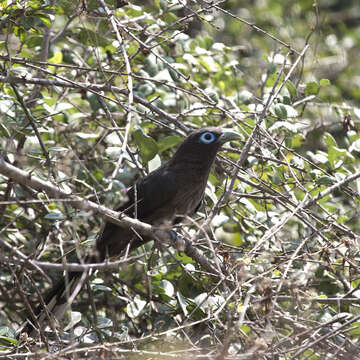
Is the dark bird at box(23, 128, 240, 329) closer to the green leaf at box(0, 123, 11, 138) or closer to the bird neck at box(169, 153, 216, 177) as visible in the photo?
the bird neck at box(169, 153, 216, 177)

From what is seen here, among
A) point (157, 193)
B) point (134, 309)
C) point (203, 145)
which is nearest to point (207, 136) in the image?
point (203, 145)

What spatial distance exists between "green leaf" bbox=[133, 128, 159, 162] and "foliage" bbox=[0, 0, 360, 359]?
1cm

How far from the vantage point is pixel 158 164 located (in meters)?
5.27

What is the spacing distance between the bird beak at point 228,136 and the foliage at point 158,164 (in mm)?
126

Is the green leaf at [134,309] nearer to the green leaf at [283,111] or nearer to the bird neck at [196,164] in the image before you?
the bird neck at [196,164]

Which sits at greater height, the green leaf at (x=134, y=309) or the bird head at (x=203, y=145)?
the bird head at (x=203, y=145)

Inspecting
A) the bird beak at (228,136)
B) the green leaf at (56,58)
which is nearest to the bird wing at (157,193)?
the bird beak at (228,136)

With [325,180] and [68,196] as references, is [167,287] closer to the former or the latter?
[325,180]

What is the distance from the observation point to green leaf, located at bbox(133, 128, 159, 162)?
183 inches

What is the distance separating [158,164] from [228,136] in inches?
26.8

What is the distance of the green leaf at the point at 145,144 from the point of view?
15.3ft

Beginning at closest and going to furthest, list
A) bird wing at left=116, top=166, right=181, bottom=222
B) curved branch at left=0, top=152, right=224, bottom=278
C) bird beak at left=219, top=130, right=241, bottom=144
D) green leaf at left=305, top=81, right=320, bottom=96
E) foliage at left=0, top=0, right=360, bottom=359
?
curved branch at left=0, top=152, right=224, bottom=278 → foliage at left=0, top=0, right=360, bottom=359 → bird beak at left=219, top=130, right=241, bottom=144 → bird wing at left=116, top=166, right=181, bottom=222 → green leaf at left=305, top=81, right=320, bottom=96

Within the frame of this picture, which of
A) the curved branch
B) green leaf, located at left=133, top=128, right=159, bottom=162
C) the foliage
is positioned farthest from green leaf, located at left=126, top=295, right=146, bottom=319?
green leaf, located at left=133, top=128, right=159, bottom=162

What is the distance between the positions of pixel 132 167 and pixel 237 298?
7.94ft
